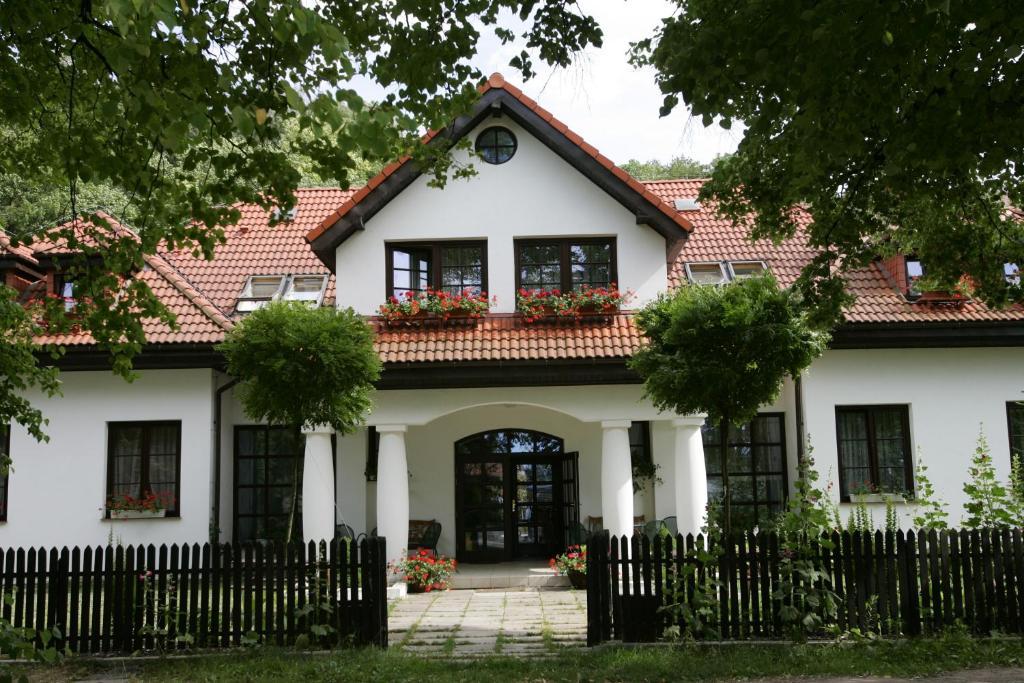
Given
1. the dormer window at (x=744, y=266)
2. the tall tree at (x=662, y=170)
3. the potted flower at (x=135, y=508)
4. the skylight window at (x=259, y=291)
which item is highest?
the tall tree at (x=662, y=170)

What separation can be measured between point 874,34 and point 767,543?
17.9 feet

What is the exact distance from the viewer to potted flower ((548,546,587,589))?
512 inches

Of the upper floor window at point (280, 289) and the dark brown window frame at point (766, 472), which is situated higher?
the upper floor window at point (280, 289)

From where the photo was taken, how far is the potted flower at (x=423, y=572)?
13078 millimetres

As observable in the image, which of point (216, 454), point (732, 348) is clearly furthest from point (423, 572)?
point (732, 348)

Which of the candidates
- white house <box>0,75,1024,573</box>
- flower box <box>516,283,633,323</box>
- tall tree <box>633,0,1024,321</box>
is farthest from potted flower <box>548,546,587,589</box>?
tall tree <box>633,0,1024,321</box>

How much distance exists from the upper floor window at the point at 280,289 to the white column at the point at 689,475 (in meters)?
6.58

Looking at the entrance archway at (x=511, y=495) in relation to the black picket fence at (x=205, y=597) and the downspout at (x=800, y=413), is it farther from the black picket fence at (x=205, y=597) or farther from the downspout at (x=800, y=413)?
the black picket fence at (x=205, y=597)

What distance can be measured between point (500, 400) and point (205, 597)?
239 inches

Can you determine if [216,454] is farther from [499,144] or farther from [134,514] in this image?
[499,144]

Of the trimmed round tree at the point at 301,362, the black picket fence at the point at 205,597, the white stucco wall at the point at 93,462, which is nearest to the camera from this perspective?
the black picket fence at the point at 205,597

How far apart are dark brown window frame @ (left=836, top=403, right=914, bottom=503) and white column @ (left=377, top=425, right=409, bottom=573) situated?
6974mm

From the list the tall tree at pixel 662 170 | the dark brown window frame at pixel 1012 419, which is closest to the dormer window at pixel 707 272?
the dark brown window frame at pixel 1012 419

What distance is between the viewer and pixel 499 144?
49.7 feet
